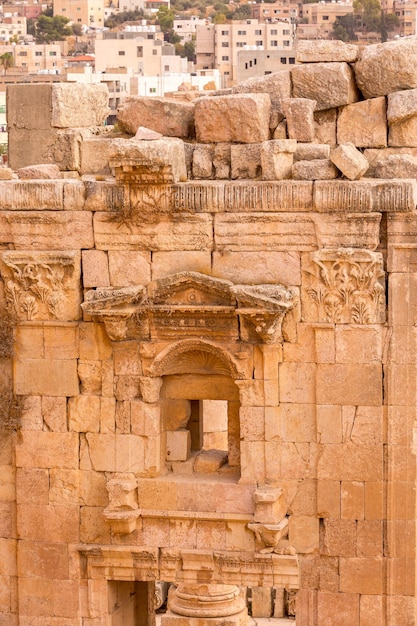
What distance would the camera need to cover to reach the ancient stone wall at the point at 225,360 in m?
14.7

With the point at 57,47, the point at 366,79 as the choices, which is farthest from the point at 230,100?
the point at 57,47

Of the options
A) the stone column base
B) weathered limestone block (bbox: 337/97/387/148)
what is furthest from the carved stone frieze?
the stone column base

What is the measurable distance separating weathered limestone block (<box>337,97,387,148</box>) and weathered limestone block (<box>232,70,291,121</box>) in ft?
1.97

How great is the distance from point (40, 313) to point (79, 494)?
1827 mm

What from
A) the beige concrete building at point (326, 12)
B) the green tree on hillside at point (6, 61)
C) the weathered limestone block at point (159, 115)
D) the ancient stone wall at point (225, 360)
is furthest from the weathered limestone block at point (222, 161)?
the beige concrete building at point (326, 12)

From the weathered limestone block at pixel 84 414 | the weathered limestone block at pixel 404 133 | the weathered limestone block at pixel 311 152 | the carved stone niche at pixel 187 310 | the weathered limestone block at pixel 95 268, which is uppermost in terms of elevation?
the weathered limestone block at pixel 404 133

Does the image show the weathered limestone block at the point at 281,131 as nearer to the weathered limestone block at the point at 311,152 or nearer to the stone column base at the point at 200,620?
the weathered limestone block at the point at 311,152

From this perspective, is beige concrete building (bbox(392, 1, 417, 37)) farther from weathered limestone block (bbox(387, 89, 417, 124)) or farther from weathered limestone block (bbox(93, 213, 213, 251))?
weathered limestone block (bbox(93, 213, 213, 251))

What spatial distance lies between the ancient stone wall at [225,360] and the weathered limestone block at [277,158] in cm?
2

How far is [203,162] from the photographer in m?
15.5

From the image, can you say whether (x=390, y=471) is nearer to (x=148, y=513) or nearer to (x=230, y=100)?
(x=148, y=513)

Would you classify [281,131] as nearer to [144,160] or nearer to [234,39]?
[144,160]

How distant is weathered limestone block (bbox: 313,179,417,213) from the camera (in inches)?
567

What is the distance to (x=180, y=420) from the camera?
615 inches
